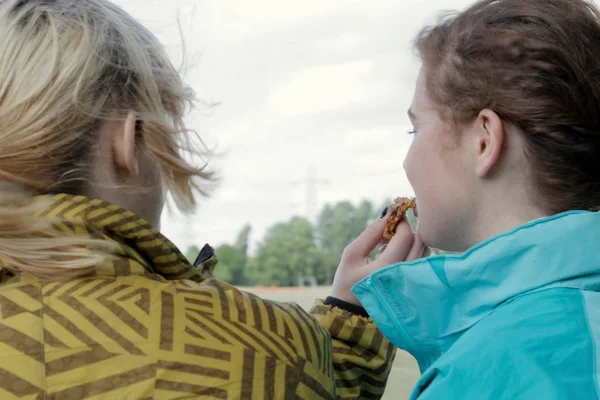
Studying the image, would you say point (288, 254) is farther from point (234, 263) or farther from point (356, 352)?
point (356, 352)

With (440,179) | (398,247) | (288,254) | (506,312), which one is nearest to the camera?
(506,312)

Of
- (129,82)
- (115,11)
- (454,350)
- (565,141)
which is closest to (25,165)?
(129,82)

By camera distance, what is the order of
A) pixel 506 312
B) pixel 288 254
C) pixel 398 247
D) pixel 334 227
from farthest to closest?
pixel 288 254 < pixel 334 227 < pixel 398 247 < pixel 506 312

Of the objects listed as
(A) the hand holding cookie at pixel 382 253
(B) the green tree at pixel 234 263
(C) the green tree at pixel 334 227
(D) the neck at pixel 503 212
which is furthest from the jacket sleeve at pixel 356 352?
(B) the green tree at pixel 234 263

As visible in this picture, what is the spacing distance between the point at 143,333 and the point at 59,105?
0.38 m

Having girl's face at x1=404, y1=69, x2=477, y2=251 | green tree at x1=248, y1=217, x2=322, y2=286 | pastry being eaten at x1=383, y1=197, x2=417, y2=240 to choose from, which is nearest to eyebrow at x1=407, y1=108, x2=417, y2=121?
girl's face at x1=404, y1=69, x2=477, y2=251

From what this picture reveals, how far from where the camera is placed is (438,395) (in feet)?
3.33

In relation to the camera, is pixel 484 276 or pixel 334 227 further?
pixel 334 227

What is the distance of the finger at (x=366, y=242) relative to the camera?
1500 millimetres

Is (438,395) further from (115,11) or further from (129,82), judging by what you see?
(115,11)

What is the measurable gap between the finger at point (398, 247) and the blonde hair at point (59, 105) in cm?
42

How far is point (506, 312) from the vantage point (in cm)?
108

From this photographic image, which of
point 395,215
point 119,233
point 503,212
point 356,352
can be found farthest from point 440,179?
point 119,233

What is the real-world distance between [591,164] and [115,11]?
85 centimetres
